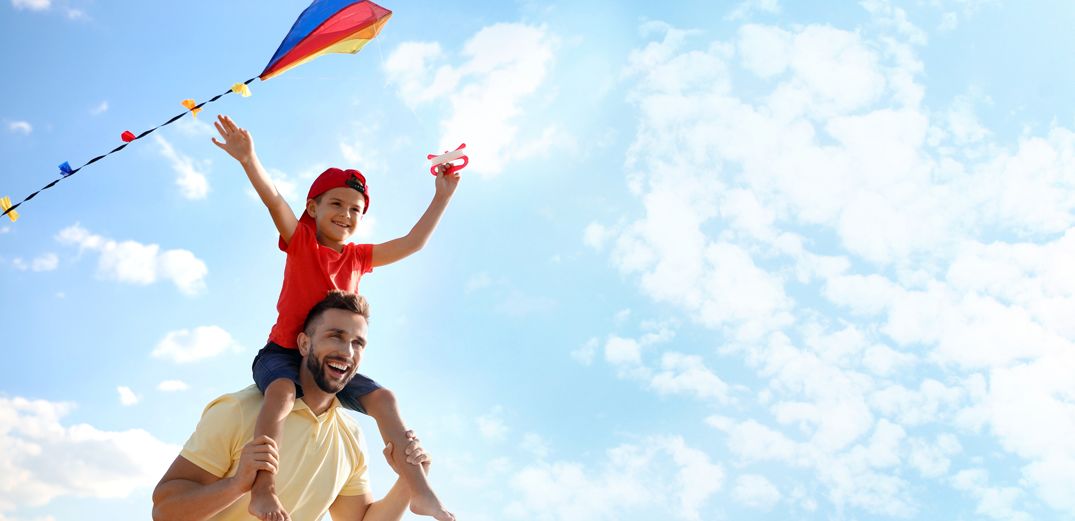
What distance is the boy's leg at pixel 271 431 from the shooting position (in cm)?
458

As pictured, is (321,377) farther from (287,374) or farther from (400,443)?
(400,443)

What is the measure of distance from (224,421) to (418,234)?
1.80 metres

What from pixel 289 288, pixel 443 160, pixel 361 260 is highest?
pixel 443 160

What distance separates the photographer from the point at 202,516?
4.81 metres

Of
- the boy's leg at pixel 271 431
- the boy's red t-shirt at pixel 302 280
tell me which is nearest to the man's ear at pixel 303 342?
the boy's red t-shirt at pixel 302 280

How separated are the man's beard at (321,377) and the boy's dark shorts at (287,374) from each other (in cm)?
11

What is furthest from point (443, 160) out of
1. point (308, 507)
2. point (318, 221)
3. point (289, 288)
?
point (308, 507)

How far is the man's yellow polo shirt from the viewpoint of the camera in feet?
16.7

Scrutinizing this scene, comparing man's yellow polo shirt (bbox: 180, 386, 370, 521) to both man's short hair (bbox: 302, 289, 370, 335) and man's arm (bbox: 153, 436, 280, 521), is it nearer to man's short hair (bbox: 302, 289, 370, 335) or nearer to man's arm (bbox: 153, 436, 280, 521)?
man's arm (bbox: 153, 436, 280, 521)

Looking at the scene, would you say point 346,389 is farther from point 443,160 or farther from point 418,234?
point 443,160

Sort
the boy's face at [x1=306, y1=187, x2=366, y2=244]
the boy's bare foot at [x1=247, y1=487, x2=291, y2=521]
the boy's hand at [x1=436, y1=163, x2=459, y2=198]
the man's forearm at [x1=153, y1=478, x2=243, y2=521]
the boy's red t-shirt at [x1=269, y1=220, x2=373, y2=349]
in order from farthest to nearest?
1. the boy's hand at [x1=436, y1=163, x2=459, y2=198]
2. the boy's face at [x1=306, y1=187, x2=366, y2=244]
3. the boy's red t-shirt at [x1=269, y1=220, x2=373, y2=349]
4. the man's forearm at [x1=153, y1=478, x2=243, y2=521]
5. the boy's bare foot at [x1=247, y1=487, x2=291, y2=521]

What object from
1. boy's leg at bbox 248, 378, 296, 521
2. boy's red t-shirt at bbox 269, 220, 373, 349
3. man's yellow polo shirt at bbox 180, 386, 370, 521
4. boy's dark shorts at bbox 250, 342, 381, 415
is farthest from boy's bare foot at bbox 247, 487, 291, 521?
boy's red t-shirt at bbox 269, 220, 373, 349

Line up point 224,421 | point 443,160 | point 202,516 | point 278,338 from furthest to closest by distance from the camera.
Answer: point 443,160 < point 278,338 < point 224,421 < point 202,516

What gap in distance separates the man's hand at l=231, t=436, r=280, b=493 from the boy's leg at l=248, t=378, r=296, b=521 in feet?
0.11
